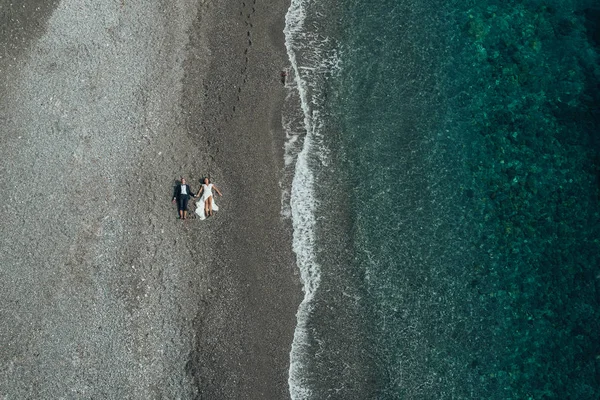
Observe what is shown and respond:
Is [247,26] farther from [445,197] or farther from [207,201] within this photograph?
[445,197]

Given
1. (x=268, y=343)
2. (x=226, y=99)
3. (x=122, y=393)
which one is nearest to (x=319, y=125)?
(x=226, y=99)

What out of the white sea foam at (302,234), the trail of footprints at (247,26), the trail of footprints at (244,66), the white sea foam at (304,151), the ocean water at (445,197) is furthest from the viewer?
the trail of footprints at (247,26)

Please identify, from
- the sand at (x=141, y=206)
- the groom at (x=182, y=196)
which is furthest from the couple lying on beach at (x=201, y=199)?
the sand at (x=141, y=206)

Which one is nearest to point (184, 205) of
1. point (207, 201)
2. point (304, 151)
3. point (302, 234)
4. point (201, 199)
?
point (201, 199)

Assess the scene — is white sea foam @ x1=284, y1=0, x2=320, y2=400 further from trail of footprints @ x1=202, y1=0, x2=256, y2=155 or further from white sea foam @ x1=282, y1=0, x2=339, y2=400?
trail of footprints @ x1=202, y1=0, x2=256, y2=155

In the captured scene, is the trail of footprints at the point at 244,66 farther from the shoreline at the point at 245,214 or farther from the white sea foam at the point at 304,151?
the white sea foam at the point at 304,151

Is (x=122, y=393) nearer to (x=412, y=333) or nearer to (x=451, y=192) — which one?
(x=412, y=333)

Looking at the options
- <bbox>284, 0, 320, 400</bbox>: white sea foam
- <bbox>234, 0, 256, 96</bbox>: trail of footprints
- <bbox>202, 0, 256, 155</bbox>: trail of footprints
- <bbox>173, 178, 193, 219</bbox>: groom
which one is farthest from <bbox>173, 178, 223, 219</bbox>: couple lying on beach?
<bbox>234, 0, 256, 96</bbox>: trail of footprints
